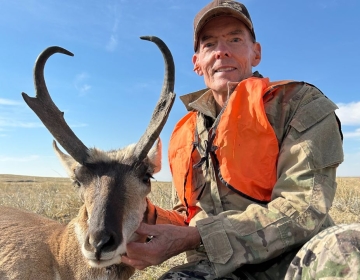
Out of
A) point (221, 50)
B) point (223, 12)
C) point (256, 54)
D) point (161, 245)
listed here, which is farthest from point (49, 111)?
point (256, 54)

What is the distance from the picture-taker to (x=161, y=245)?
4.26 metres

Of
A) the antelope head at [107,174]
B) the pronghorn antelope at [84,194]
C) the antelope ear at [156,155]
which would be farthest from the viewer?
the antelope ear at [156,155]

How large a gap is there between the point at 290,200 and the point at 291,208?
0.10m

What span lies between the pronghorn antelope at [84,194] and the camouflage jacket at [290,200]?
975mm

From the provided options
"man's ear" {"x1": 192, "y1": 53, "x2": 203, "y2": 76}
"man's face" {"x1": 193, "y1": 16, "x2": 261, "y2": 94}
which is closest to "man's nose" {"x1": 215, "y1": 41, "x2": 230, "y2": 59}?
"man's face" {"x1": 193, "y1": 16, "x2": 261, "y2": 94}

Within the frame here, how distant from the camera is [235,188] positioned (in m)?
4.75

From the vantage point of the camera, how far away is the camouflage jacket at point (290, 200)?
408 cm

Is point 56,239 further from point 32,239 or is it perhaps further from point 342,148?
point 342,148

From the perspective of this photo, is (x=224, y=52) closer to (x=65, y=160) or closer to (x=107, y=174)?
(x=107, y=174)

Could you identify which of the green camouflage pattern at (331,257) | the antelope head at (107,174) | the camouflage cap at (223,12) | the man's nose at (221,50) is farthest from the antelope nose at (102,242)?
the camouflage cap at (223,12)

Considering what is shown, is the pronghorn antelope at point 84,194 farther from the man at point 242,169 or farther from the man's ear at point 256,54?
the man's ear at point 256,54

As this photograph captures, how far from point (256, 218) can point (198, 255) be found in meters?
1.36

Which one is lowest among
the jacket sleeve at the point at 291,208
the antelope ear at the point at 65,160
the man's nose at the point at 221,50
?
the jacket sleeve at the point at 291,208

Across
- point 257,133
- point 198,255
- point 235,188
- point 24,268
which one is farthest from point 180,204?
point 24,268
